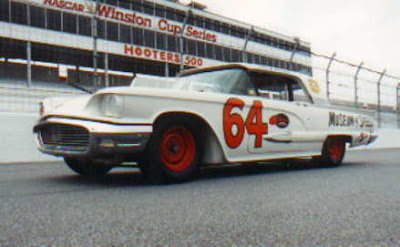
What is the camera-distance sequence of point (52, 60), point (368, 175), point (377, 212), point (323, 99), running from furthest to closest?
1. point (52, 60)
2. point (323, 99)
3. point (368, 175)
4. point (377, 212)

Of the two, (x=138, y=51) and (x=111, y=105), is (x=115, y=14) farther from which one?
(x=138, y=51)

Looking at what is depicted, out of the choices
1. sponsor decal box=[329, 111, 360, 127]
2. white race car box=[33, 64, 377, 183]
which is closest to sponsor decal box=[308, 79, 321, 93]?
white race car box=[33, 64, 377, 183]

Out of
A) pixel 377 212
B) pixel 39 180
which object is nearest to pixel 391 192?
pixel 377 212

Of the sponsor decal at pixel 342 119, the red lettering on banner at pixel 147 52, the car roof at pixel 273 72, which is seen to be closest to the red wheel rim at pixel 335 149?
the sponsor decal at pixel 342 119

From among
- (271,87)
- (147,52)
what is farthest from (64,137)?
(147,52)

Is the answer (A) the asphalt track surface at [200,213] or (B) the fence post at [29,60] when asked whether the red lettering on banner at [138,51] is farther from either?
(A) the asphalt track surface at [200,213]

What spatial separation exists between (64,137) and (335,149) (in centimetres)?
404

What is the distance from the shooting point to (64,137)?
11.4 ft

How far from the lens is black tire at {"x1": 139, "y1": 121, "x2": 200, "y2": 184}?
347cm

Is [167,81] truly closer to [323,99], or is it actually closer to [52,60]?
[323,99]

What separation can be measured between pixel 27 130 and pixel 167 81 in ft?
9.48

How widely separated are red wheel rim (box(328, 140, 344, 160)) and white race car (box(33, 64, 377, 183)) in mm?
16

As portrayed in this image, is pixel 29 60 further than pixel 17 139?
Yes

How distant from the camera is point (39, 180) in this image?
381 cm
